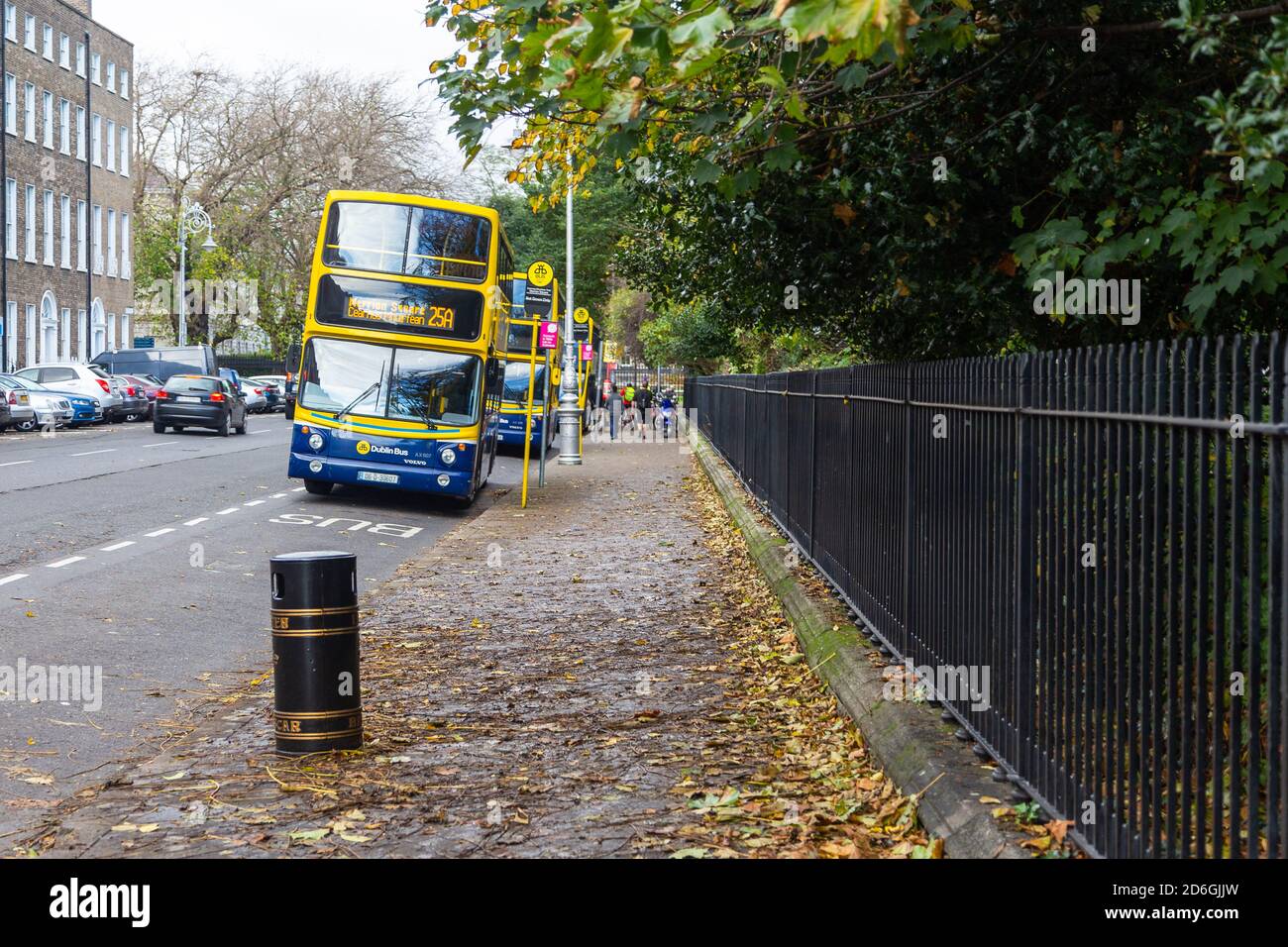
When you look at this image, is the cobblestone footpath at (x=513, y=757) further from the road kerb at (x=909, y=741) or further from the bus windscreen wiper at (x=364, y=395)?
the bus windscreen wiper at (x=364, y=395)

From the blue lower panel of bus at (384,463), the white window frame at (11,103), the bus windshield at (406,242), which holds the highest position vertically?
the white window frame at (11,103)

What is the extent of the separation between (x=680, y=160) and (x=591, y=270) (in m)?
61.4

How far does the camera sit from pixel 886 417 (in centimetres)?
898

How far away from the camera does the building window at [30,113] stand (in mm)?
58500

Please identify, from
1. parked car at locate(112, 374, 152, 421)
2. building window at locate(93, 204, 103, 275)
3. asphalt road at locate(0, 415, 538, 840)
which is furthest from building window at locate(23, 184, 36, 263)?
asphalt road at locate(0, 415, 538, 840)

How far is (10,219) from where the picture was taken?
56.8m

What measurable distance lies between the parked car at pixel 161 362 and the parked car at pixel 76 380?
4887 mm

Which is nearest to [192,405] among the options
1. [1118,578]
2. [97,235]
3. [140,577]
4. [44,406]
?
[44,406]

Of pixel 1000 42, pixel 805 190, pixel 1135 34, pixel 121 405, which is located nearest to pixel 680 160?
pixel 805 190

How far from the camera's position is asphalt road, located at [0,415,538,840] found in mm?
7656

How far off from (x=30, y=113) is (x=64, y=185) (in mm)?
4083

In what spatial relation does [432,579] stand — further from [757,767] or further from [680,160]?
[757,767]

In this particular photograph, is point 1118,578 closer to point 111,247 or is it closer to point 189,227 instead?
point 189,227

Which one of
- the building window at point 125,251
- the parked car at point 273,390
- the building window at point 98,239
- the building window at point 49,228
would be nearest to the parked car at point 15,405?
the building window at point 49,228
